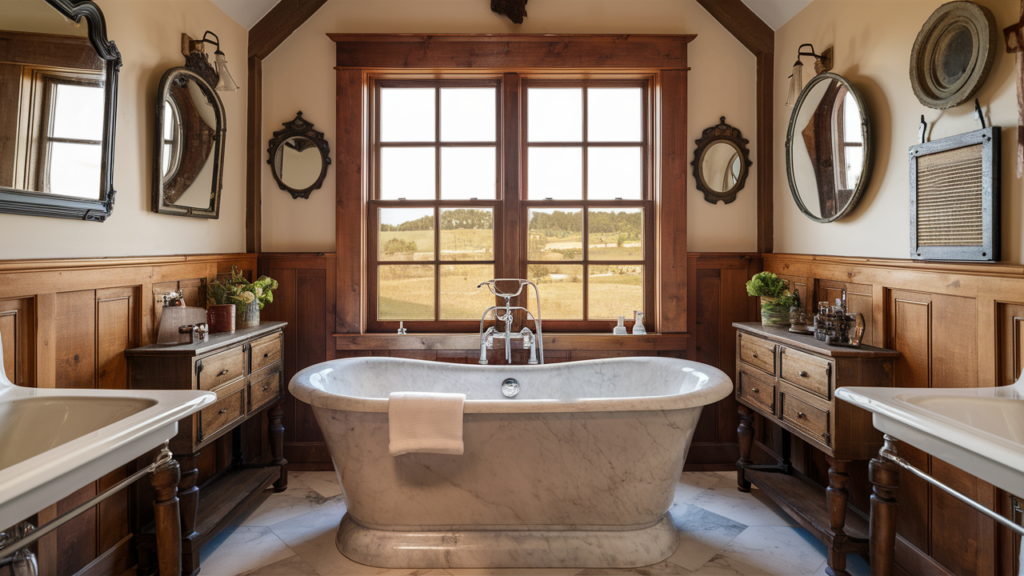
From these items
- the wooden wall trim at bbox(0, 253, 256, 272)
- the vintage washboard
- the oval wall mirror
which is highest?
the oval wall mirror

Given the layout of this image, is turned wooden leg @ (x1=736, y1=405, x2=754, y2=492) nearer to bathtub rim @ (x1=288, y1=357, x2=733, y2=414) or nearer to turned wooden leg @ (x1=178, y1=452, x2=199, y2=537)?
bathtub rim @ (x1=288, y1=357, x2=733, y2=414)

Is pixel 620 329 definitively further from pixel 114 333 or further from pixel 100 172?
pixel 100 172

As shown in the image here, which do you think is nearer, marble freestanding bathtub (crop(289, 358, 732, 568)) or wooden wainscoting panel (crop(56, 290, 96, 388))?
wooden wainscoting panel (crop(56, 290, 96, 388))

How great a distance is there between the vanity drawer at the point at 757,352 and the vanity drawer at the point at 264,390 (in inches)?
96.6

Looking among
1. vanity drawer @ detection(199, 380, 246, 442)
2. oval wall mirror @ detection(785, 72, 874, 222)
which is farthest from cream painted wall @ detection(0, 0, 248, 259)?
oval wall mirror @ detection(785, 72, 874, 222)

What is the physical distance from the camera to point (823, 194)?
8.91ft

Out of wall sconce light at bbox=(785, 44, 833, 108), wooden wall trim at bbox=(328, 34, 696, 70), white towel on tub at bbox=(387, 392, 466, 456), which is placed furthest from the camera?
wooden wall trim at bbox=(328, 34, 696, 70)

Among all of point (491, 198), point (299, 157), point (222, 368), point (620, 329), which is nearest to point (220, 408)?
point (222, 368)

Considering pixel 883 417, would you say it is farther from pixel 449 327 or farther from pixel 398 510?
pixel 449 327

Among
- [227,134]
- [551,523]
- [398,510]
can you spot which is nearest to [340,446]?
[398,510]

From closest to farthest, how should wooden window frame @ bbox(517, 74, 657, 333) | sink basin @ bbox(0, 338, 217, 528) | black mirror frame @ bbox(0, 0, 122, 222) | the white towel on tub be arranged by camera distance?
sink basin @ bbox(0, 338, 217, 528)
black mirror frame @ bbox(0, 0, 122, 222)
the white towel on tub
wooden window frame @ bbox(517, 74, 657, 333)

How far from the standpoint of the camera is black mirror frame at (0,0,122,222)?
67.3 inches

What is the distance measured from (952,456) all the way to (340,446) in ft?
6.48

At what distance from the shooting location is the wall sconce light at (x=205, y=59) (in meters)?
2.61
